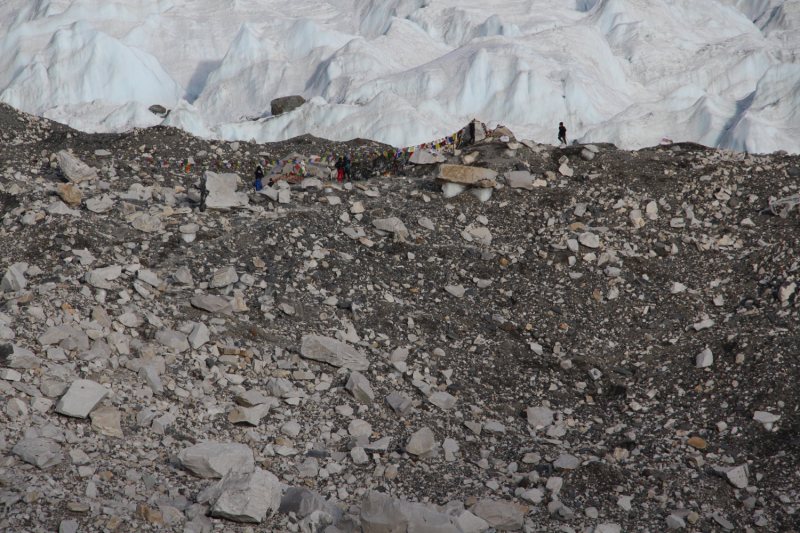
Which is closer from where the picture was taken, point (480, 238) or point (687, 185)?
point (480, 238)

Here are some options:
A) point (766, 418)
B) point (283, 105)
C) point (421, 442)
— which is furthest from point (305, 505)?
point (283, 105)

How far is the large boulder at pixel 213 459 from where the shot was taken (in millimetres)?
4617

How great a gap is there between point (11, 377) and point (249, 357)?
2.22 m

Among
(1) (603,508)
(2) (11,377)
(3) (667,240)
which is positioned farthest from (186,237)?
Result: (3) (667,240)

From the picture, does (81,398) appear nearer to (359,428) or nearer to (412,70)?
(359,428)

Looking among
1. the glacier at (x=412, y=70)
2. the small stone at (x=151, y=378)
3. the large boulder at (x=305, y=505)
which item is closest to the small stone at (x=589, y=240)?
the large boulder at (x=305, y=505)

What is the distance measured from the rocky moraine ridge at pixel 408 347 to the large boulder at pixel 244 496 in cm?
2

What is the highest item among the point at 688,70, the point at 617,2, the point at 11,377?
the point at 11,377

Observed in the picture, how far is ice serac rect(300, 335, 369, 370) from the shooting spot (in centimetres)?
646

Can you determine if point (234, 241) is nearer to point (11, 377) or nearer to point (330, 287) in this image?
point (330, 287)

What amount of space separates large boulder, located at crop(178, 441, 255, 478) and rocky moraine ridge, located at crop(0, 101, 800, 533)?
0.06ft

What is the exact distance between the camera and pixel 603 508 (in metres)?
4.99

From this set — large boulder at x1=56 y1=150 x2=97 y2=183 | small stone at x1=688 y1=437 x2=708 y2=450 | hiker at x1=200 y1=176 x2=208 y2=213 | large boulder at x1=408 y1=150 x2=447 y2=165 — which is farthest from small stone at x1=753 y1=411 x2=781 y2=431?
large boulder at x1=56 y1=150 x2=97 y2=183

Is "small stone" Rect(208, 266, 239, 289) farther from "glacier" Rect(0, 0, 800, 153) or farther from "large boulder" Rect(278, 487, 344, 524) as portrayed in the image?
"glacier" Rect(0, 0, 800, 153)
